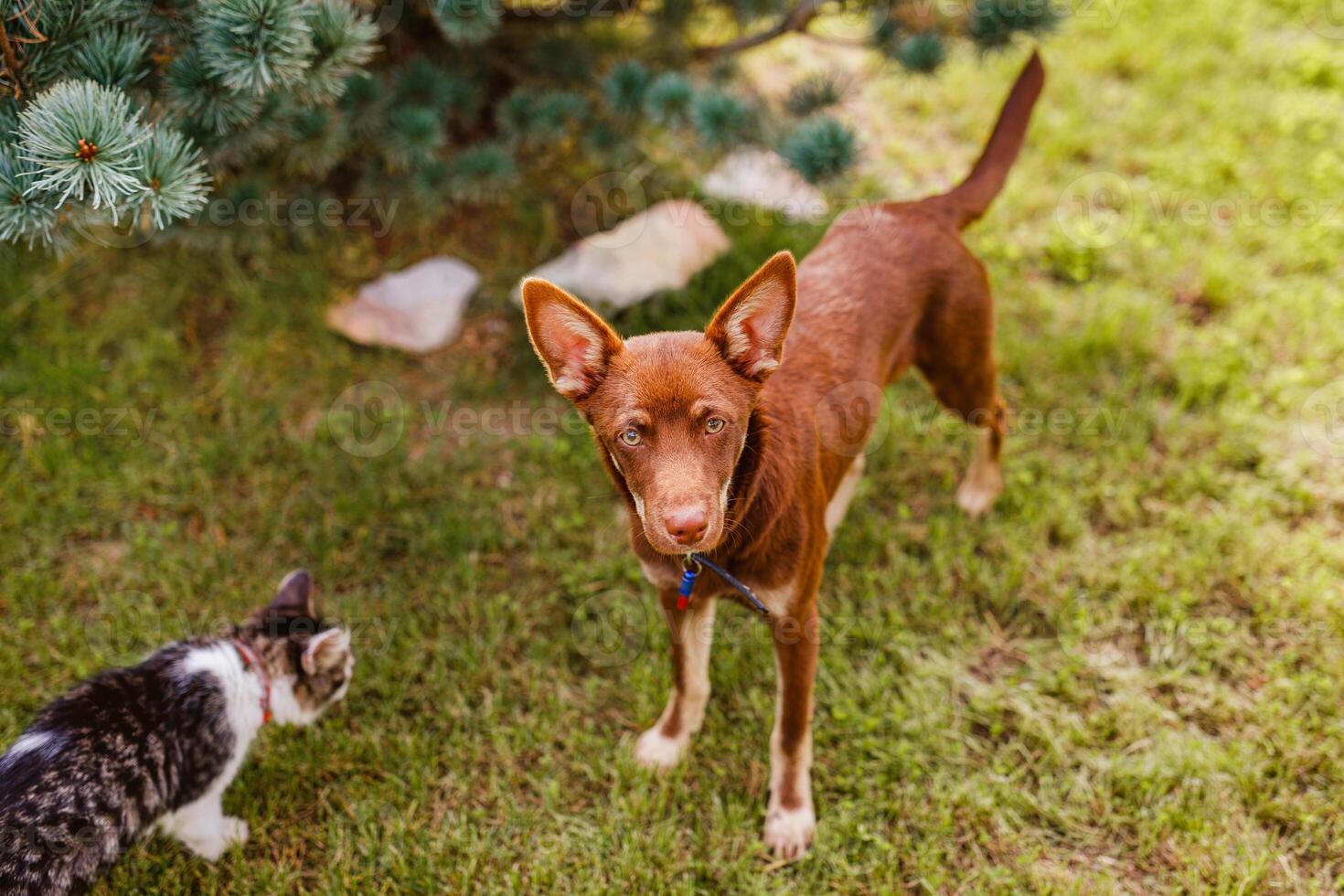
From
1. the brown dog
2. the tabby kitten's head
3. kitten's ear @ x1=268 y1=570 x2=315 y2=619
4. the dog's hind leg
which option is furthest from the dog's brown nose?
kitten's ear @ x1=268 y1=570 x2=315 y2=619

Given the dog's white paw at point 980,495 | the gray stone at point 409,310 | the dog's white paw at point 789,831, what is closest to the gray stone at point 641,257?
the gray stone at point 409,310

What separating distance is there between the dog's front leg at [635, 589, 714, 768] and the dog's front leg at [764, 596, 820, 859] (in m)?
0.32

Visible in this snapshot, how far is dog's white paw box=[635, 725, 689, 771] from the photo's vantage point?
3.43 metres

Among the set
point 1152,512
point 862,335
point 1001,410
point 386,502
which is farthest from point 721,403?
point 1152,512

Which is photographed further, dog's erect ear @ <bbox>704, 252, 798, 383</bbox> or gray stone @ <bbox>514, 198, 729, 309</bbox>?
gray stone @ <bbox>514, 198, 729, 309</bbox>

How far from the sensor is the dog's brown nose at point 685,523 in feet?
7.60

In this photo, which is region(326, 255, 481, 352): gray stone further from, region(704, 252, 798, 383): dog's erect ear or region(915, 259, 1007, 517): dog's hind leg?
region(704, 252, 798, 383): dog's erect ear

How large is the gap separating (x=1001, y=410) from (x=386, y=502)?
9.05ft

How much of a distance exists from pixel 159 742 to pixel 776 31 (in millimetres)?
3952

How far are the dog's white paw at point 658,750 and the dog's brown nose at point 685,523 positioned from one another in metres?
1.40

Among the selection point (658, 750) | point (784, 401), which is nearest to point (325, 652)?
point (658, 750)

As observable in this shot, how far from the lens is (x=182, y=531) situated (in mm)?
4215

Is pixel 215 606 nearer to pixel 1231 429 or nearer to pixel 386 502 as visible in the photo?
pixel 386 502
